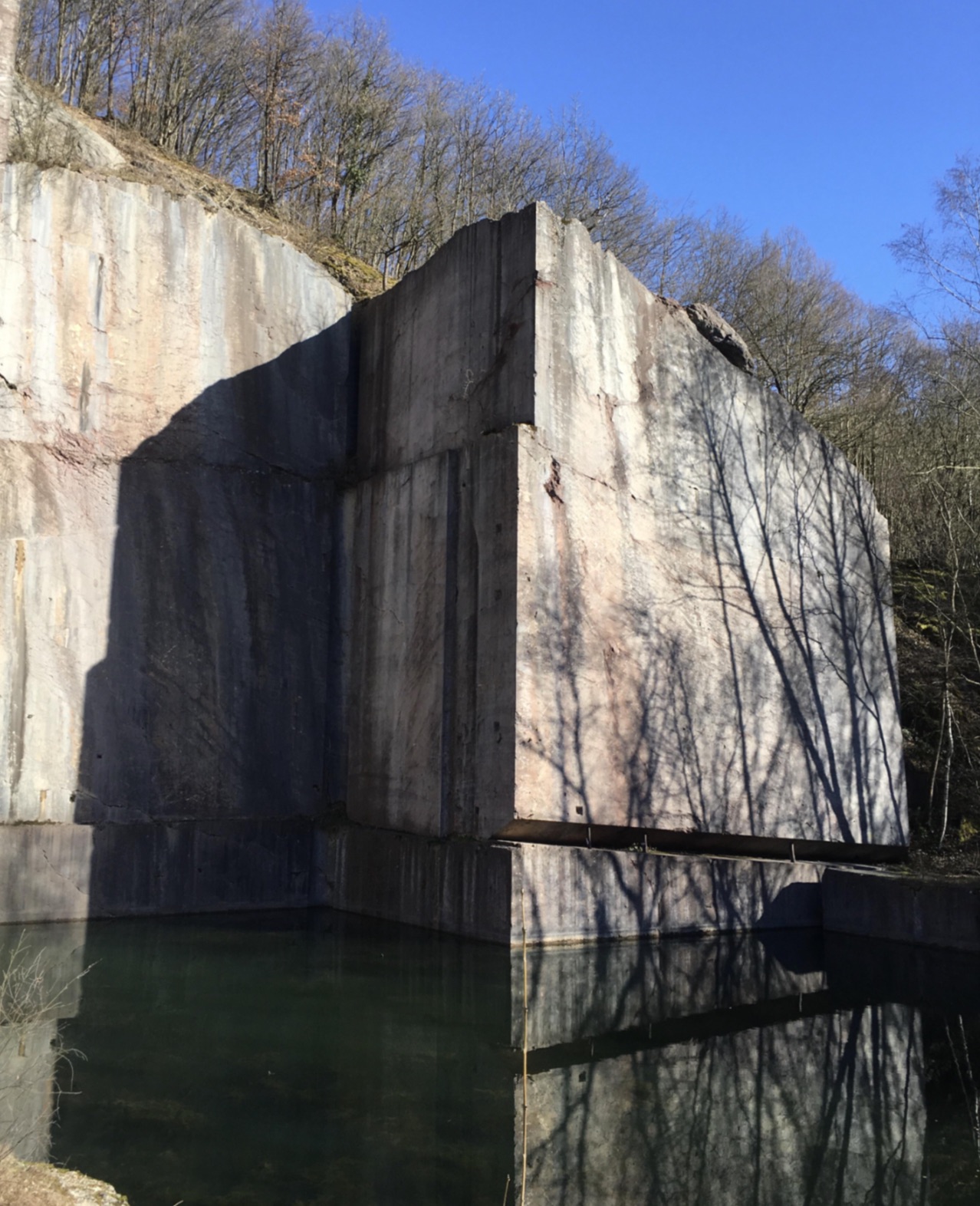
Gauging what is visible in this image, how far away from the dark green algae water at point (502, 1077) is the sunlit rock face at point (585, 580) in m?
1.86

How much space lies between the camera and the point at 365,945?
786 centimetres

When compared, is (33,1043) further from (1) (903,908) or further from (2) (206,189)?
(2) (206,189)

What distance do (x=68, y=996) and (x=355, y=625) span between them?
17.3 feet

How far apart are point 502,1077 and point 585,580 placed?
5.10 metres

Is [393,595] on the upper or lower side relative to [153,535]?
lower

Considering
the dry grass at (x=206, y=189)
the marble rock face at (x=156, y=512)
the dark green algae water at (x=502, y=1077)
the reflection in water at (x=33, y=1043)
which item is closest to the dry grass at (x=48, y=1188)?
the reflection in water at (x=33, y=1043)

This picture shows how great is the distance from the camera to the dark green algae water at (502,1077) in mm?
3646

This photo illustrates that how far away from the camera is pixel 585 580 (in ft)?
30.4

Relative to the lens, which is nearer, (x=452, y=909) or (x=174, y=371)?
(x=452, y=909)

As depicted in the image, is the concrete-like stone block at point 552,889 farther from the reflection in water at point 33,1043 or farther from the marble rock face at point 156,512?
the reflection in water at point 33,1043

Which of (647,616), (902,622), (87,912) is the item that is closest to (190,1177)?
(87,912)

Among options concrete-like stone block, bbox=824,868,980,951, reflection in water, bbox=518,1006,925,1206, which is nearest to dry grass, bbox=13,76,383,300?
concrete-like stone block, bbox=824,868,980,951

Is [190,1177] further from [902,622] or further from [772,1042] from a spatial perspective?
[902,622]

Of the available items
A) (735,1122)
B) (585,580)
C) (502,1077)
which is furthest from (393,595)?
(735,1122)
